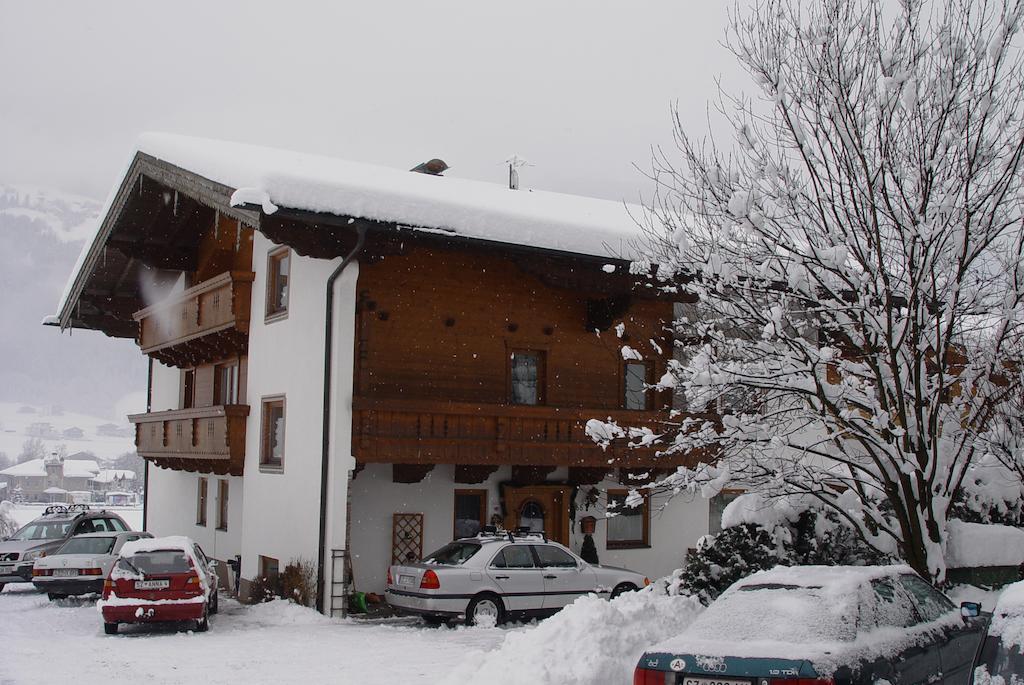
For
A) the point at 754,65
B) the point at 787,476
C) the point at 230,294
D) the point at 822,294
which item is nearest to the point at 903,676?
the point at 787,476

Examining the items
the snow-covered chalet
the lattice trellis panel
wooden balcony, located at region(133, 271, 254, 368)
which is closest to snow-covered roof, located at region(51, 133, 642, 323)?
the snow-covered chalet

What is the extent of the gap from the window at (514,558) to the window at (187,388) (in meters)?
12.4

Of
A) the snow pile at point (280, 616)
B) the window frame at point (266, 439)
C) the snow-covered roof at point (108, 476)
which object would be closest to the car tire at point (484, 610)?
the snow pile at point (280, 616)

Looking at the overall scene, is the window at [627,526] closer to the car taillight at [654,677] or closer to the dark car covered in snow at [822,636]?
the dark car covered in snow at [822,636]

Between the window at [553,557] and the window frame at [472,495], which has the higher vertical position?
the window frame at [472,495]

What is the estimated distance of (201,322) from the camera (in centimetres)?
2309

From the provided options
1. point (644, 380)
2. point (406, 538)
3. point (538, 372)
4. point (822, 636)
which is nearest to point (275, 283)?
point (538, 372)

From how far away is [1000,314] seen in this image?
10508mm

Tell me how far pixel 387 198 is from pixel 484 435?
4367 mm

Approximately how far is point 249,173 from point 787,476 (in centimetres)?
1045

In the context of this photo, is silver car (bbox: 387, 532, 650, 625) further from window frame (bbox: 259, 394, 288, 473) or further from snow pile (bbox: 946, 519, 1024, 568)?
snow pile (bbox: 946, 519, 1024, 568)

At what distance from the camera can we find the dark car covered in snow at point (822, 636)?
7531 millimetres

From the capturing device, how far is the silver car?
16.3 metres

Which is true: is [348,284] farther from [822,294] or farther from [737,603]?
[737,603]
